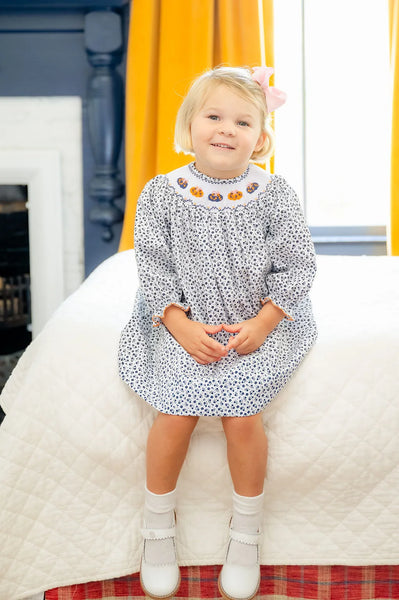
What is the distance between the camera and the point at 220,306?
47.2 inches

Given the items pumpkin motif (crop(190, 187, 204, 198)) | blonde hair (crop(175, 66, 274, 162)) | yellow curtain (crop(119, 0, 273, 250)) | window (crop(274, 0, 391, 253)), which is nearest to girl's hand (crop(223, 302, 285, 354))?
pumpkin motif (crop(190, 187, 204, 198))

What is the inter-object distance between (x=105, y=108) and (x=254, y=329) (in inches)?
56.3

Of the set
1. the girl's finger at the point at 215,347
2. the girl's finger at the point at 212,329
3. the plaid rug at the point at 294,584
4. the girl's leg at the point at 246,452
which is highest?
the girl's finger at the point at 212,329

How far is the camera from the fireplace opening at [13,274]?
243 cm

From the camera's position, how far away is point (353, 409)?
1094mm

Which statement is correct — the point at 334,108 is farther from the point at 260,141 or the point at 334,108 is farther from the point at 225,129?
the point at 225,129

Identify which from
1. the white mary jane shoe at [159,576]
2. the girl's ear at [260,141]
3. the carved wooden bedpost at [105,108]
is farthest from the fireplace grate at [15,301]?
the white mary jane shoe at [159,576]

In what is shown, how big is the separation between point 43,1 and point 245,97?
1.36 metres

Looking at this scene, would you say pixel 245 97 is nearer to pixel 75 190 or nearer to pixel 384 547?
pixel 384 547

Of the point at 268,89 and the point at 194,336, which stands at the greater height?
the point at 268,89

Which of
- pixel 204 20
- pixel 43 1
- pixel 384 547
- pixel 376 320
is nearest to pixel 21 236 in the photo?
pixel 43 1

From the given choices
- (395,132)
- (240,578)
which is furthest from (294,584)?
(395,132)

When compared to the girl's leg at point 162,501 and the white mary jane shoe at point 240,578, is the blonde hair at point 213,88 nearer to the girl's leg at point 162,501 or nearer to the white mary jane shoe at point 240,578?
the girl's leg at point 162,501

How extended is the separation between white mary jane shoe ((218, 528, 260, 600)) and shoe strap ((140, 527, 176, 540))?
0.10 meters
